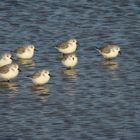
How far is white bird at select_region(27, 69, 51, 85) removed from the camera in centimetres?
4009

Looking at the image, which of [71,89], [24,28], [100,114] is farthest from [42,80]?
[24,28]

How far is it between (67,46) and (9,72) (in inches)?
175

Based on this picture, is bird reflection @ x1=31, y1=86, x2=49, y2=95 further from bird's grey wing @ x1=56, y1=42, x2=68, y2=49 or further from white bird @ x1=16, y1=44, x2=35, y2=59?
bird's grey wing @ x1=56, y1=42, x2=68, y2=49

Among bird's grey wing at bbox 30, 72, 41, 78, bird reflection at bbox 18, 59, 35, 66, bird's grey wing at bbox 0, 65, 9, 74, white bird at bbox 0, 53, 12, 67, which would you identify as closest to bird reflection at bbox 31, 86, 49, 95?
bird's grey wing at bbox 30, 72, 41, 78

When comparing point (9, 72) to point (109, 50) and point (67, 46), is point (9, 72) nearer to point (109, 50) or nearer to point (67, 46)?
point (67, 46)

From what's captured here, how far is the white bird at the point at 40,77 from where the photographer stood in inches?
1578

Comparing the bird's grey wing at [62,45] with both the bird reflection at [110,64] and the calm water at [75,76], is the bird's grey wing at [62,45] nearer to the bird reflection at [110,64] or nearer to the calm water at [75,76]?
the calm water at [75,76]

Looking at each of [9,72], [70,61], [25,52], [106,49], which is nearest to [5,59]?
[25,52]

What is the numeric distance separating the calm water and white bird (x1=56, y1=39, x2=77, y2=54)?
45 centimetres

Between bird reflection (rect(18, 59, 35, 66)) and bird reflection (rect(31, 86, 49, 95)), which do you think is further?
bird reflection (rect(18, 59, 35, 66))

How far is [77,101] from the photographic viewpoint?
38219 mm

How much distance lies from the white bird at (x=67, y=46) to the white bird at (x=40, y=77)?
398 cm

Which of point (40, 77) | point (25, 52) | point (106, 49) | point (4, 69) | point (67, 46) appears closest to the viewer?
point (40, 77)

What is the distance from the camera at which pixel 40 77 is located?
40094mm
